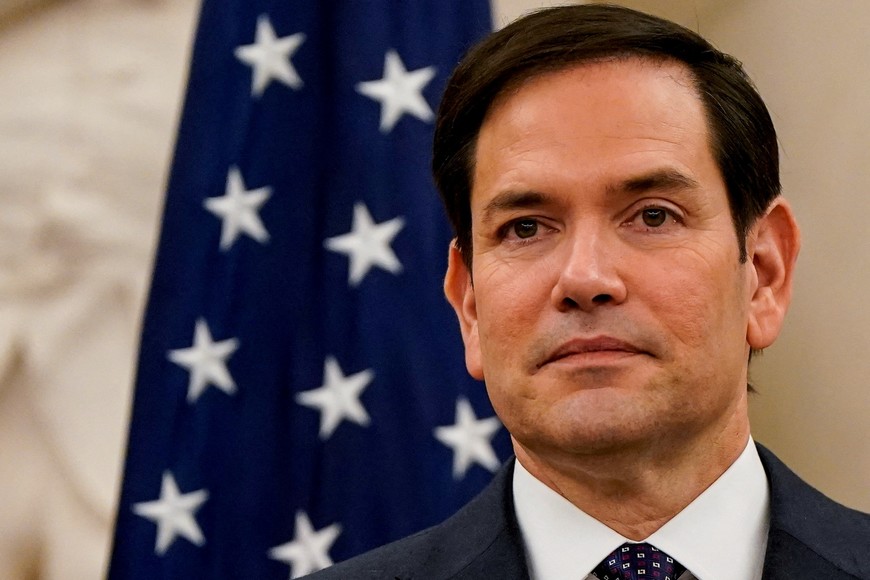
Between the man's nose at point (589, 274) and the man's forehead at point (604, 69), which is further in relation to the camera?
the man's forehead at point (604, 69)

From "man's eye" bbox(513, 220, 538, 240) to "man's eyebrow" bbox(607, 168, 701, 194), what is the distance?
5.8 inches

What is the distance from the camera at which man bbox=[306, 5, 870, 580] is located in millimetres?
1773

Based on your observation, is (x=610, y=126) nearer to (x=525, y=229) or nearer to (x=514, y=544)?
(x=525, y=229)

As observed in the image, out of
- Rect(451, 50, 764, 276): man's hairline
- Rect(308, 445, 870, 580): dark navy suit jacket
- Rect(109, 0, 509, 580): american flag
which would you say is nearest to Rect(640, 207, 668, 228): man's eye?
Rect(451, 50, 764, 276): man's hairline

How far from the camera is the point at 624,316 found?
175 cm

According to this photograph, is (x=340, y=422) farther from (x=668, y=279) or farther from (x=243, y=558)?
(x=668, y=279)

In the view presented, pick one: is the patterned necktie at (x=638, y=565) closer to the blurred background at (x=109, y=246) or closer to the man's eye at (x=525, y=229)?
the man's eye at (x=525, y=229)

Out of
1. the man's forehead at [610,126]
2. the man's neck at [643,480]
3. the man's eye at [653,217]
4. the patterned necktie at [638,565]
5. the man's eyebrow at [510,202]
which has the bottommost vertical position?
the patterned necktie at [638,565]

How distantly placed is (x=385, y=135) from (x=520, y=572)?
1.20 m

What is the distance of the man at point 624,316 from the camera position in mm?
1773

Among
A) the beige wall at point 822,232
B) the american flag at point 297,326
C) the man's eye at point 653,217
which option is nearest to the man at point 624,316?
the man's eye at point 653,217

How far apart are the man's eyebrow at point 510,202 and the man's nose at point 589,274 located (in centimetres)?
10

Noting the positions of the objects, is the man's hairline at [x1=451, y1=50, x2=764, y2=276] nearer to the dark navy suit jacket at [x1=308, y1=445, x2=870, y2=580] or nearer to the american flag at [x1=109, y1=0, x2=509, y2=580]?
the dark navy suit jacket at [x1=308, y1=445, x2=870, y2=580]

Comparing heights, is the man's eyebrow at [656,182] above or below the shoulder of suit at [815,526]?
above
